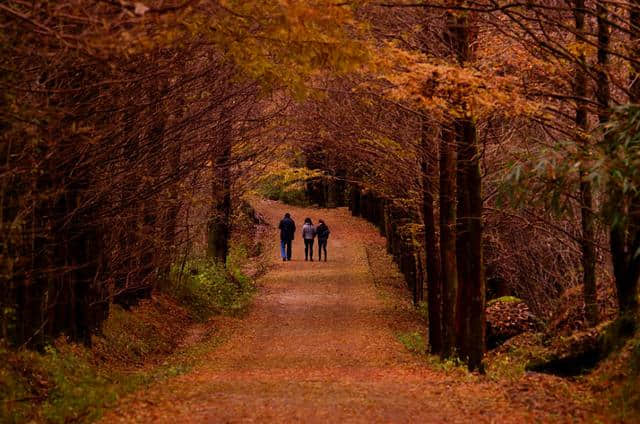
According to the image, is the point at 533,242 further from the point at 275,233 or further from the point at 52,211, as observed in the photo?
the point at 275,233

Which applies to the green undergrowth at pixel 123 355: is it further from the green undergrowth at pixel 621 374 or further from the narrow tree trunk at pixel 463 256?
the green undergrowth at pixel 621 374

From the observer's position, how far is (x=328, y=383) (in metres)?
12.5

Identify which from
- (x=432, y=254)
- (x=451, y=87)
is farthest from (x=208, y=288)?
(x=451, y=87)

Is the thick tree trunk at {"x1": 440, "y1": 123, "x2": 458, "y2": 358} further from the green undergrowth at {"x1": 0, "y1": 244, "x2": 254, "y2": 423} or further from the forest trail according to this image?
the green undergrowth at {"x1": 0, "y1": 244, "x2": 254, "y2": 423}

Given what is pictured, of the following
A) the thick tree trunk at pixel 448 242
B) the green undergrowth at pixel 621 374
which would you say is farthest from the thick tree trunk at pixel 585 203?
the thick tree trunk at pixel 448 242

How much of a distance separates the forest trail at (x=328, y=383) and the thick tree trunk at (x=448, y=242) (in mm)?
870

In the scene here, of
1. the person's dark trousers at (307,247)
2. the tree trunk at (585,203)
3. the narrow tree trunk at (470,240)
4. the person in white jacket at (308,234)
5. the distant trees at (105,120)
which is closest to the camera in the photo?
the distant trees at (105,120)

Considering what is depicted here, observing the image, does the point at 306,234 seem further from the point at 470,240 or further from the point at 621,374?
the point at 621,374

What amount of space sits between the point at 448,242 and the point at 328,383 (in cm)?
589

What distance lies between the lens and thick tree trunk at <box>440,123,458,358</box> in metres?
16.2

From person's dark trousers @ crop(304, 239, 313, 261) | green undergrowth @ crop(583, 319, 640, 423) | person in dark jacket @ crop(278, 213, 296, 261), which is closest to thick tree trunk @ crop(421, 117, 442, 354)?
green undergrowth @ crop(583, 319, 640, 423)

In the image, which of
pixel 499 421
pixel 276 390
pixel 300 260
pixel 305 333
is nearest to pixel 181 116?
pixel 276 390

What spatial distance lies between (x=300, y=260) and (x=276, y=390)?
2839 centimetres

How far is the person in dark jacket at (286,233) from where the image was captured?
36606 mm
